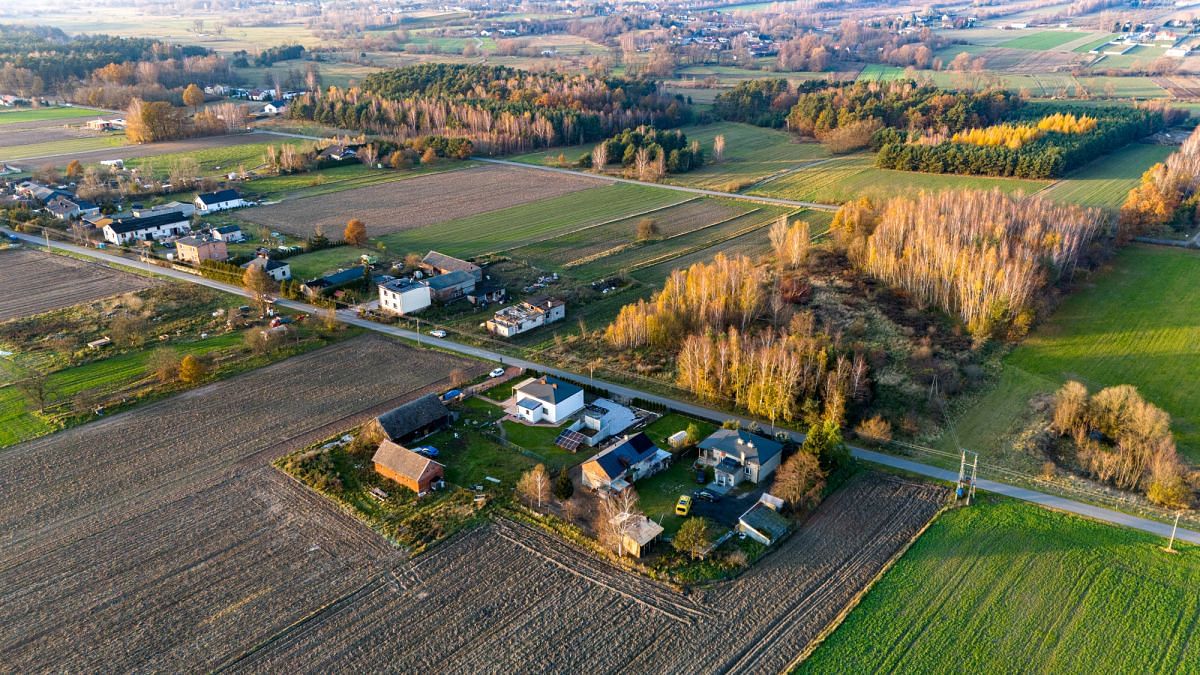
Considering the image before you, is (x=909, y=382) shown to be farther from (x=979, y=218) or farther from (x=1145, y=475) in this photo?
(x=979, y=218)

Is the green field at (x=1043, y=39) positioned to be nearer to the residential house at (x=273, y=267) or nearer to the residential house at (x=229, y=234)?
the residential house at (x=229, y=234)

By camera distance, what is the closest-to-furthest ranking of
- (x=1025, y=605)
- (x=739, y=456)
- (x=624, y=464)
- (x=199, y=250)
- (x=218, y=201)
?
(x=1025, y=605)
(x=624, y=464)
(x=739, y=456)
(x=199, y=250)
(x=218, y=201)

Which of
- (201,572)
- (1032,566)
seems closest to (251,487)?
(201,572)

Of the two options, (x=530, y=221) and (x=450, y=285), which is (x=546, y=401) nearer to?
(x=450, y=285)

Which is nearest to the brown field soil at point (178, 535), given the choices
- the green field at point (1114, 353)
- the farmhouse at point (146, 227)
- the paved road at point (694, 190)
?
the green field at point (1114, 353)

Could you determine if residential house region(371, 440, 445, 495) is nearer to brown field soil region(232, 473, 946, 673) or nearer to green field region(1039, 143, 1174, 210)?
brown field soil region(232, 473, 946, 673)

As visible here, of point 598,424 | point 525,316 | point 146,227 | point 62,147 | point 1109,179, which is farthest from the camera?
point 62,147

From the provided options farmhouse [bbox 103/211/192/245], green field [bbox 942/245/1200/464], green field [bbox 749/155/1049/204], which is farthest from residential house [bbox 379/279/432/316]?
green field [bbox 749/155/1049/204]

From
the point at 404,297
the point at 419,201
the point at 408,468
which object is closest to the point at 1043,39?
the point at 419,201
